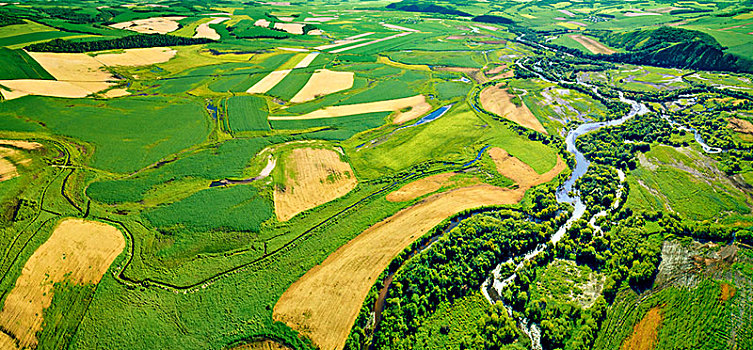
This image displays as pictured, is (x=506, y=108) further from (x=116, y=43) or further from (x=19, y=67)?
(x=116, y=43)

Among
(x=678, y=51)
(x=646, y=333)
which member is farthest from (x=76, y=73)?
(x=678, y=51)

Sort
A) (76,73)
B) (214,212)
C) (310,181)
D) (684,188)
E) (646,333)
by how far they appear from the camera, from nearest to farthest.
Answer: (646,333) < (214,212) < (684,188) < (310,181) < (76,73)

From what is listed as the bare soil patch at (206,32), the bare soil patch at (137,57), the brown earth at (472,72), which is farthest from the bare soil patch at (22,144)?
the brown earth at (472,72)

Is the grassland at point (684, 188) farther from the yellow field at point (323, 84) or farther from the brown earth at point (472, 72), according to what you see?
the yellow field at point (323, 84)

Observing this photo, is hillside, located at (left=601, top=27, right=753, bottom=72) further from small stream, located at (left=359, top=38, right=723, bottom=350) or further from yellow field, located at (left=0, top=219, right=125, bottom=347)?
yellow field, located at (left=0, top=219, right=125, bottom=347)

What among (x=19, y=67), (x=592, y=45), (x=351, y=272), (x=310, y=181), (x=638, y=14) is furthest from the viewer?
(x=638, y=14)

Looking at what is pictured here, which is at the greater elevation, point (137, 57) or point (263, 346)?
point (137, 57)
